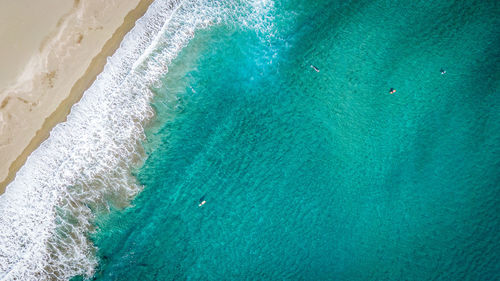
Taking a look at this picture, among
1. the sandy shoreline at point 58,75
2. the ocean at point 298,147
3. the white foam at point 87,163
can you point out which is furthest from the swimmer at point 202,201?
the sandy shoreline at point 58,75

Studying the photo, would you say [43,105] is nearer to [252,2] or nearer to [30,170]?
[30,170]

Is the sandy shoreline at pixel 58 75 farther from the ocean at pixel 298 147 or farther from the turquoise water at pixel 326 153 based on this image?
the turquoise water at pixel 326 153

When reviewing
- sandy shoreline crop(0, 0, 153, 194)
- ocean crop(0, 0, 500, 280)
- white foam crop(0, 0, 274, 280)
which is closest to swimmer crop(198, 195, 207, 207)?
ocean crop(0, 0, 500, 280)

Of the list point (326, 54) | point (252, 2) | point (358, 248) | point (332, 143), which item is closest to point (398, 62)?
point (326, 54)

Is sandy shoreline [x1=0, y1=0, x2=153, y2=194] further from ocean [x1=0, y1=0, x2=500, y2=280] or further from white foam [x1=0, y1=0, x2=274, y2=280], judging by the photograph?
ocean [x1=0, y1=0, x2=500, y2=280]

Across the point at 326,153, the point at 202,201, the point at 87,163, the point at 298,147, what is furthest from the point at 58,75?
the point at 326,153

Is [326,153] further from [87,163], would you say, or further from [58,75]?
[58,75]
